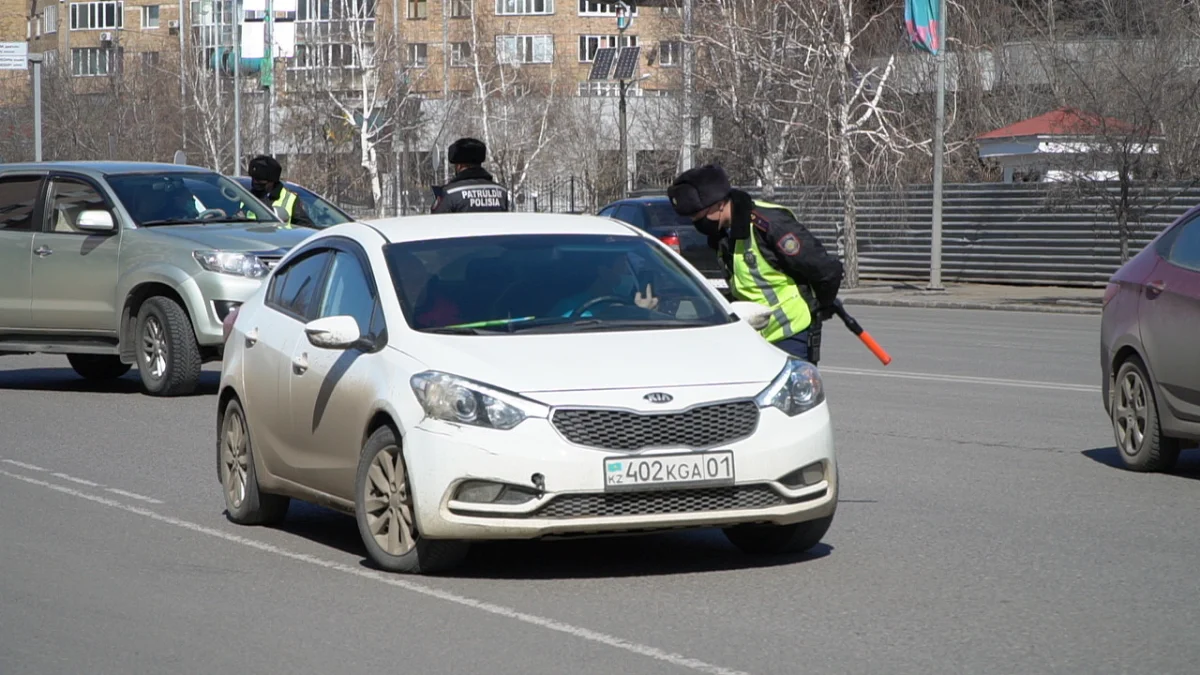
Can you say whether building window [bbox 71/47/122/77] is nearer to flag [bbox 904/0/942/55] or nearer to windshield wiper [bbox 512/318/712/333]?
flag [bbox 904/0/942/55]

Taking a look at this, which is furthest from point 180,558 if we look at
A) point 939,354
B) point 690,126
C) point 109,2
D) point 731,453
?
point 109,2

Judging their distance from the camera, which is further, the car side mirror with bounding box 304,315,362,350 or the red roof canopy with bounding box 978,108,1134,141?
the red roof canopy with bounding box 978,108,1134,141

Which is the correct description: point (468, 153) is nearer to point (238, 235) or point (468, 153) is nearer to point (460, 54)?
point (238, 235)

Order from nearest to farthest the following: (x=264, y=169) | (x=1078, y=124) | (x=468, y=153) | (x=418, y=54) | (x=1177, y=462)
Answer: (x=1177, y=462)
(x=468, y=153)
(x=264, y=169)
(x=1078, y=124)
(x=418, y=54)

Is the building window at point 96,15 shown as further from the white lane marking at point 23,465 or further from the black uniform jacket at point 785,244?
the black uniform jacket at point 785,244

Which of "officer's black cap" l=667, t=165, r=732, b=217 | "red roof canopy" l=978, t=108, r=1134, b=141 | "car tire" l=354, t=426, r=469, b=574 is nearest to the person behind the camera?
"car tire" l=354, t=426, r=469, b=574

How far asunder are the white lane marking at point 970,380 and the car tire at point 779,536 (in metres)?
8.40

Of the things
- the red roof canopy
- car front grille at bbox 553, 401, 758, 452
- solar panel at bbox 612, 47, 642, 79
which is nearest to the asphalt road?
car front grille at bbox 553, 401, 758, 452

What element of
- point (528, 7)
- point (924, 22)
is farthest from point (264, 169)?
point (528, 7)

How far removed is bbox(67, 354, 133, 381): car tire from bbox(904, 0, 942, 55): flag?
Answer: 18.8 meters

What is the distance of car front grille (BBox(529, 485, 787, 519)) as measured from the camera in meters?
7.41

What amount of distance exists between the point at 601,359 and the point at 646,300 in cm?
89

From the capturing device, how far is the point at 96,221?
52.3ft

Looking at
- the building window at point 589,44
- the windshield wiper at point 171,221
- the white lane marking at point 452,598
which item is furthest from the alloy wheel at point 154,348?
the building window at point 589,44
